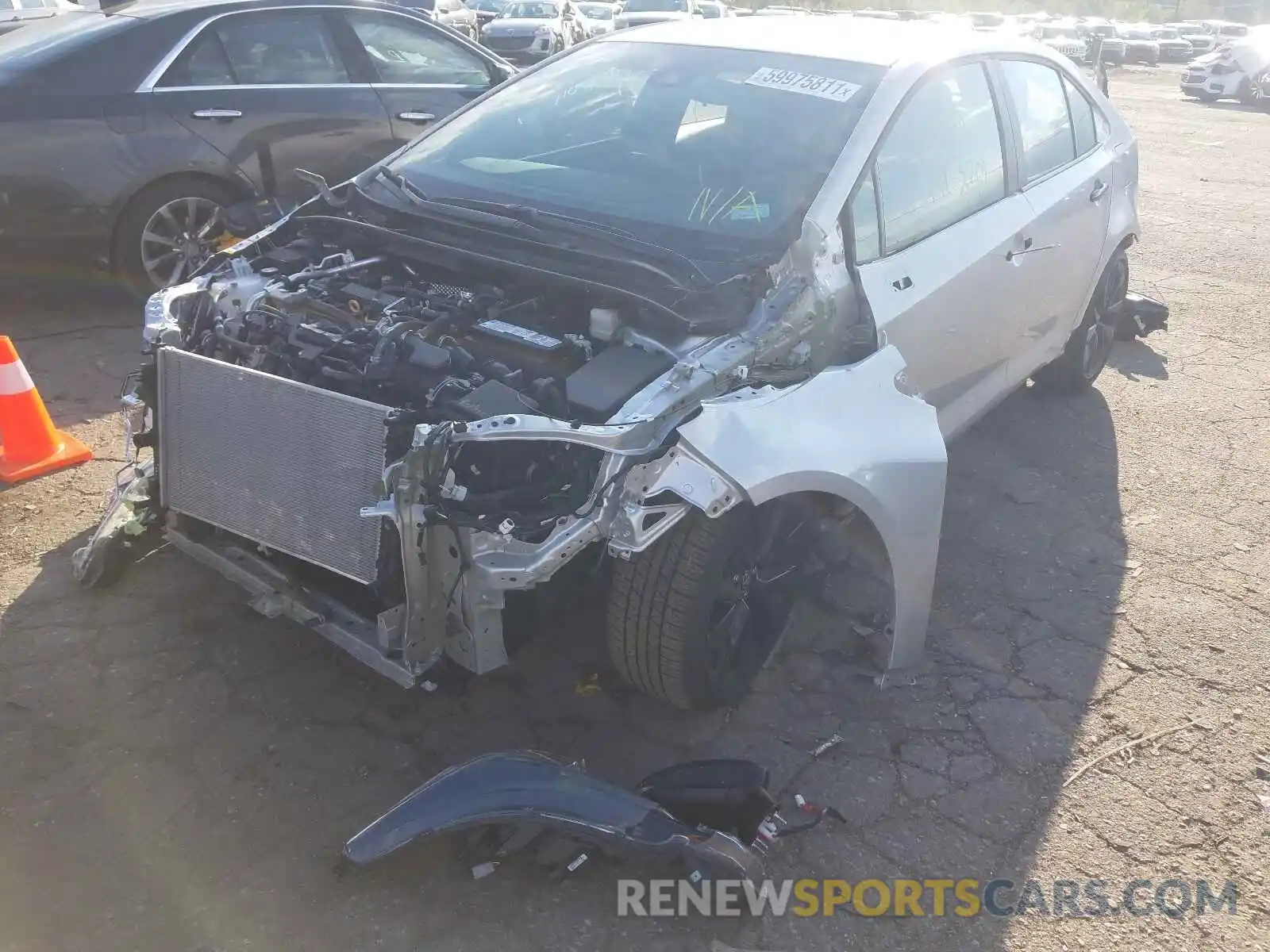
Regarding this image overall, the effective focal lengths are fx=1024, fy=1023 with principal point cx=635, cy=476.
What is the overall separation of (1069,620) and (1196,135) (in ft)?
49.5

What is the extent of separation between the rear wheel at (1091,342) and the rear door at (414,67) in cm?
382

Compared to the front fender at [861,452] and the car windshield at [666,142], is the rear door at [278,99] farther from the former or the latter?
the front fender at [861,452]

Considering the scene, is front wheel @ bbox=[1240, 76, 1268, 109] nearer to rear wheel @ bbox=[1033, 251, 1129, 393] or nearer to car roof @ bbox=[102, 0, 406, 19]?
rear wheel @ bbox=[1033, 251, 1129, 393]

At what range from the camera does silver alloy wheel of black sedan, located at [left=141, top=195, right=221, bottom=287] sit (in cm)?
556

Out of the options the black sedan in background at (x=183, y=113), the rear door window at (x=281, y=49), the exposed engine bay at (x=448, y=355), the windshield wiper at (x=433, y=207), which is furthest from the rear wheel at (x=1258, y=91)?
the exposed engine bay at (x=448, y=355)

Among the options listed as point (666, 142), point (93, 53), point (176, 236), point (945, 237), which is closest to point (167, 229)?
point (176, 236)

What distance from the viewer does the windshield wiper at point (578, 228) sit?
9.92ft

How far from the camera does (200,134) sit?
557 cm

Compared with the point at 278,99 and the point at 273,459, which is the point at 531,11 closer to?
the point at 278,99

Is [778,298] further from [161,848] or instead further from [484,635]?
[161,848]

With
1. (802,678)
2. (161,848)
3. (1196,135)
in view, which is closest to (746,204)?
(802,678)

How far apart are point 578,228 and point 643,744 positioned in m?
1.59

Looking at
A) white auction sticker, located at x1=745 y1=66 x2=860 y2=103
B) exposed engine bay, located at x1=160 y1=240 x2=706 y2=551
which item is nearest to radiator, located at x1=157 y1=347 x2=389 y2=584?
exposed engine bay, located at x1=160 y1=240 x2=706 y2=551

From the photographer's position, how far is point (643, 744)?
2.95 meters
